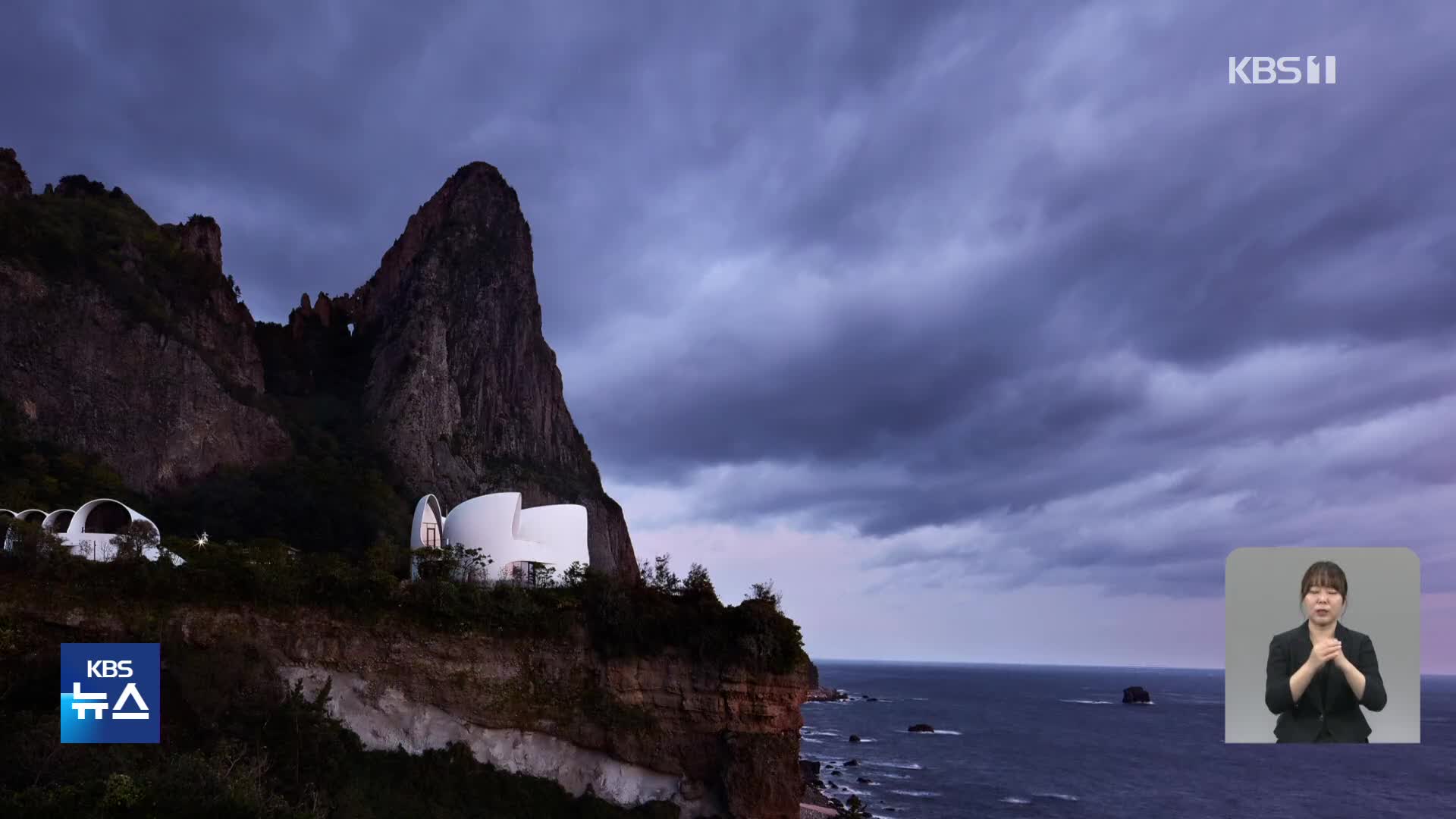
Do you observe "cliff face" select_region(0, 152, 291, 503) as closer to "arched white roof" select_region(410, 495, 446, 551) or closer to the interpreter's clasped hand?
"arched white roof" select_region(410, 495, 446, 551)

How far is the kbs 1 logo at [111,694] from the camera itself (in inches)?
798

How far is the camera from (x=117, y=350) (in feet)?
175

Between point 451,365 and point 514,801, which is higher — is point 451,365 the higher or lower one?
the higher one

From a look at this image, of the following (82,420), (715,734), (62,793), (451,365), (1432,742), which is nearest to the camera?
(62,793)

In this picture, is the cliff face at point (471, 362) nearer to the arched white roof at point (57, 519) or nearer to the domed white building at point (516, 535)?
the arched white roof at point (57, 519)

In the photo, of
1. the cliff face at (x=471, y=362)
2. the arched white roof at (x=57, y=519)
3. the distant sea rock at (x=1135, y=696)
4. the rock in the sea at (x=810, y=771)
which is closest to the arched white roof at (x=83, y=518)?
the arched white roof at (x=57, y=519)

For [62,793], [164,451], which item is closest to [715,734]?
[62,793]

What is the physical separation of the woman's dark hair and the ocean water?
34.5 meters

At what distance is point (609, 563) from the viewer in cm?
9100

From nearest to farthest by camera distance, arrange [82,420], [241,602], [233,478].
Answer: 1. [241,602]
2. [82,420]
3. [233,478]

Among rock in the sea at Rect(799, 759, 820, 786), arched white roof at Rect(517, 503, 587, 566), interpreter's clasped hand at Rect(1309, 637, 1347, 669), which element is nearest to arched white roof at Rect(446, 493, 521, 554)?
arched white roof at Rect(517, 503, 587, 566)

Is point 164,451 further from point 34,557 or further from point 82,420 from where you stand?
point 34,557

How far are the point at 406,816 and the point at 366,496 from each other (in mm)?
36784

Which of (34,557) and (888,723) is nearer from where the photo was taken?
(34,557)
